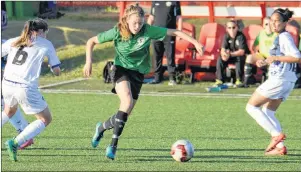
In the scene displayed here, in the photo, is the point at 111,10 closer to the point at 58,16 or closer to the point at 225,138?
the point at 58,16

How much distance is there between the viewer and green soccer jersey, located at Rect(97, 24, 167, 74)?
10151 millimetres

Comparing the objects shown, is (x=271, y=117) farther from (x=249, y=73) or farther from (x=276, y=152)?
(x=249, y=73)

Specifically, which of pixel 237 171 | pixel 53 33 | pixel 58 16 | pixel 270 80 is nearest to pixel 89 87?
pixel 53 33

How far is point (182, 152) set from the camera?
9625 millimetres

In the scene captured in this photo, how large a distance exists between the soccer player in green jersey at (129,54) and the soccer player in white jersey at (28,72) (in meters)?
0.55

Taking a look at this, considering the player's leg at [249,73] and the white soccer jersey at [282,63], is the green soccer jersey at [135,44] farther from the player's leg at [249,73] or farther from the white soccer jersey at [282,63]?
the player's leg at [249,73]

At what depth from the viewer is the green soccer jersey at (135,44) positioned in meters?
10.2

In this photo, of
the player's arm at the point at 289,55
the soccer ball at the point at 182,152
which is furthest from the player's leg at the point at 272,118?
the soccer ball at the point at 182,152

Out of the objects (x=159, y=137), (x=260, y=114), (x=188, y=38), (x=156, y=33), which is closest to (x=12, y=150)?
(x=156, y=33)

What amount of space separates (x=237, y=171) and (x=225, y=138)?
9.18 feet

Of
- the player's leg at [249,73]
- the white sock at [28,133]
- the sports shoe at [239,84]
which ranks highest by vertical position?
the white sock at [28,133]

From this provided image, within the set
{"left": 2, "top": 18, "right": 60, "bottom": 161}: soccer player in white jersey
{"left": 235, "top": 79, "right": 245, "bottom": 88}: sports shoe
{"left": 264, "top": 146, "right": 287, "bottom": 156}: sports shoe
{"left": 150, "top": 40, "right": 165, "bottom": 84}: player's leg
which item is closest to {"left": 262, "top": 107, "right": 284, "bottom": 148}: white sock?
{"left": 264, "top": 146, "right": 287, "bottom": 156}: sports shoe

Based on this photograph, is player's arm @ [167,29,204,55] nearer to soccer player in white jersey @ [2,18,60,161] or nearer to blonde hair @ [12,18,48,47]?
soccer player in white jersey @ [2,18,60,161]

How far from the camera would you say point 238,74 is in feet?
63.1
